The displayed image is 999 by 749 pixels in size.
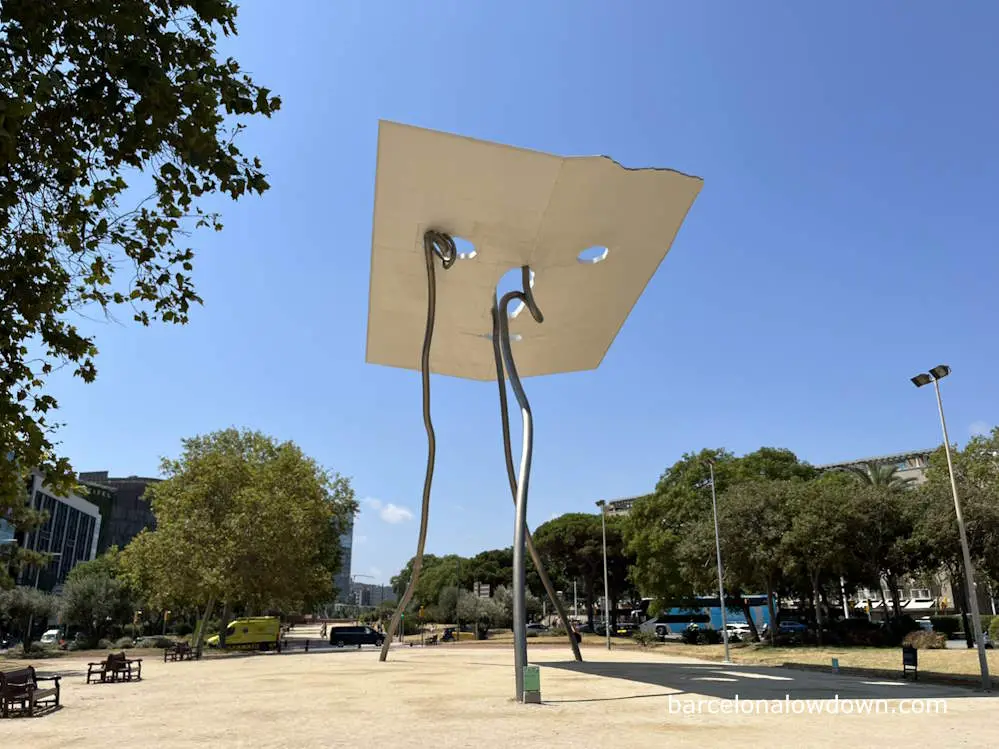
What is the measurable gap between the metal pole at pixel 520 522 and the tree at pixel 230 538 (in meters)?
23.0

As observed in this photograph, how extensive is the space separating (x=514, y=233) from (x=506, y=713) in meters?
11.7

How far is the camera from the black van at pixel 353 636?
152 ft

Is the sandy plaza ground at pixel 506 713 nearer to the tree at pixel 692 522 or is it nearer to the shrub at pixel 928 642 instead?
the shrub at pixel 928 642

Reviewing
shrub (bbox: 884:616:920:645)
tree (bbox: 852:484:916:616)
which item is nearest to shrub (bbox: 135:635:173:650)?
tree (bbox: 852:484:916:616)

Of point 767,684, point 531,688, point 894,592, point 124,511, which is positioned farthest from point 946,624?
point 124,511

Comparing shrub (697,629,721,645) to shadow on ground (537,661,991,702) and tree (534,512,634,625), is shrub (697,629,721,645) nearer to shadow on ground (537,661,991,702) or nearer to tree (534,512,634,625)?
tree (534,512,634,625)

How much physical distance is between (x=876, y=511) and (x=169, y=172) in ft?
122

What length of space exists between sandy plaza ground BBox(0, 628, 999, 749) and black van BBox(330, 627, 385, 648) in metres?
28.8

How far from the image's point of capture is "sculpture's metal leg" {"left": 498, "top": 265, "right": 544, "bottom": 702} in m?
13.7

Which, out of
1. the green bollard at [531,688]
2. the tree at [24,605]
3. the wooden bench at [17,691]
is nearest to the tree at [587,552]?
the tree at [24,605]

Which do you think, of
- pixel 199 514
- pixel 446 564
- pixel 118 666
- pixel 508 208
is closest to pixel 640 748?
pixel 508 208

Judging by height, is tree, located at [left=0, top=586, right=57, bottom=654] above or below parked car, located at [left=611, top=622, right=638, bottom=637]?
above

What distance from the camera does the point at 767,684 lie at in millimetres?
16562

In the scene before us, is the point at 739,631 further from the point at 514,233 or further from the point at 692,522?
the point at 514,233
